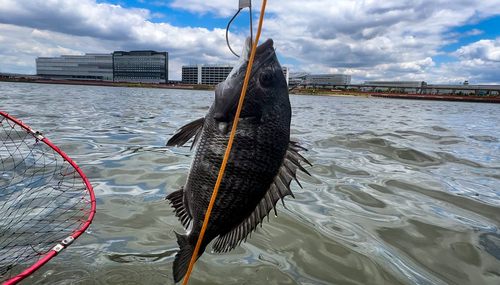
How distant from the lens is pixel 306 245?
12.9 ft

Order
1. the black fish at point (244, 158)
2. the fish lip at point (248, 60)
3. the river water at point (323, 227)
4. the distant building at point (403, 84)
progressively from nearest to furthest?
the black fish at point (244, 158) → the fish lip at point (248, 60) → the river water at point (323, 227) → the distant building at point (403, 84)

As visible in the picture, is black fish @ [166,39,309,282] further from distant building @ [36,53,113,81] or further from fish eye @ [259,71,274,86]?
distant building @ [36,53,113,81]

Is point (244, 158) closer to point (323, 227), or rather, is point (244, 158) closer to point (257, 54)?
point (257, 54)

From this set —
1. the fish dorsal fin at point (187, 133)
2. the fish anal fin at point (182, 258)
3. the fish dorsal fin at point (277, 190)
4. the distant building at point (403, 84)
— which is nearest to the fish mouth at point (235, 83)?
the fish dorsal fin at point (187, 133)

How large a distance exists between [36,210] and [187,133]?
139 inches

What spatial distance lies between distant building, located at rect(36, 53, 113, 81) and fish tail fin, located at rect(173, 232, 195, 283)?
128190mm

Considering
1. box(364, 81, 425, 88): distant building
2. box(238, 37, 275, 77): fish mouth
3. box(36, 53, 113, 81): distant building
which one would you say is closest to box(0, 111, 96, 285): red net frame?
box(238, 37, 275, 77): fish mouth

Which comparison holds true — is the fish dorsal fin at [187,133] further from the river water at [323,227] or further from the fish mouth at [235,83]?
the river water at [323,227]

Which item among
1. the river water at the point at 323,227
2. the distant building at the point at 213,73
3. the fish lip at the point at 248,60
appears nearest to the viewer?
the fish lip at the point at 248,60

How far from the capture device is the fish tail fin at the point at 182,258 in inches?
88.0

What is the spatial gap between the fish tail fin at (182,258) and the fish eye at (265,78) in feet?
4.66

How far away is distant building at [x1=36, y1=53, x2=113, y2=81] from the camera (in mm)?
116812

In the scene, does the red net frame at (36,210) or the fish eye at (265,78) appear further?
the red net frame at (36,210)

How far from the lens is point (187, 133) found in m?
2.54
